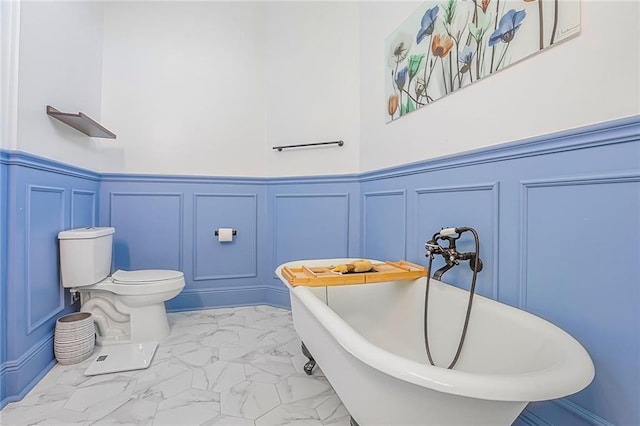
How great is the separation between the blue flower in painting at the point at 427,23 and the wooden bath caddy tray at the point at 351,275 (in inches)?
48.9

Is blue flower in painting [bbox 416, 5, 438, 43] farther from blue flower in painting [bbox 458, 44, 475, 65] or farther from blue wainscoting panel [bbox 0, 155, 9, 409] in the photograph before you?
blue wainscoting panel [bbox 0, 155, 9, 409]

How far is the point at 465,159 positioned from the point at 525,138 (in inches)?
11.7

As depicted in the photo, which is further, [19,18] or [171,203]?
[171,203]

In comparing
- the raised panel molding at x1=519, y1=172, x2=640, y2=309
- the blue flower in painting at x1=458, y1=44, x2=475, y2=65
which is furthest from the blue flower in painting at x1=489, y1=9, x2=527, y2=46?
the raised panel molding at x1=519, y1=172, x2=640, y2=309

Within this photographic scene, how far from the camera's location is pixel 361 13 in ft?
7.91

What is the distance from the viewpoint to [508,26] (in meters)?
1.25

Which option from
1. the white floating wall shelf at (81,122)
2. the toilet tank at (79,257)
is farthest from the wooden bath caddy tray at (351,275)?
the white floating wall shelf at (81,122)

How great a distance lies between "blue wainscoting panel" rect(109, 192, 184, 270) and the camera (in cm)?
251

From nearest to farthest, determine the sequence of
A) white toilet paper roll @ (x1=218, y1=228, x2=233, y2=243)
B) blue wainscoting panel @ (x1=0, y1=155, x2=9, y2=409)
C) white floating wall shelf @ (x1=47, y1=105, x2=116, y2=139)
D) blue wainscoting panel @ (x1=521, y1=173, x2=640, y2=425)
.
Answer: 1. blue wainscoting panel @ (x1=521, y1=173, x2=640, y2=425)
2. blue wainscoting panel @ (x1=0, y1=155, x2=9, y2=409)
3. white floating wall shelf @ (x1=47, y1=105, x2=116, y2=139)
4. white toilet paper roll @ (x1=218, y1=228, x2=233, y2=243)

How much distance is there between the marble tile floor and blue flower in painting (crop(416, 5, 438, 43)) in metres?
1.88

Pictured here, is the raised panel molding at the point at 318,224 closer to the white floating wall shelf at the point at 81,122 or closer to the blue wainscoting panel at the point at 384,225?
the blue wainscoting panel at the point at 384,225

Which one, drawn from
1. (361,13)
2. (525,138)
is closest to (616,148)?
(525,138)

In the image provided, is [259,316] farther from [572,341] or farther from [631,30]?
[631,30]

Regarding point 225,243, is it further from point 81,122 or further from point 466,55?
point 466,55
